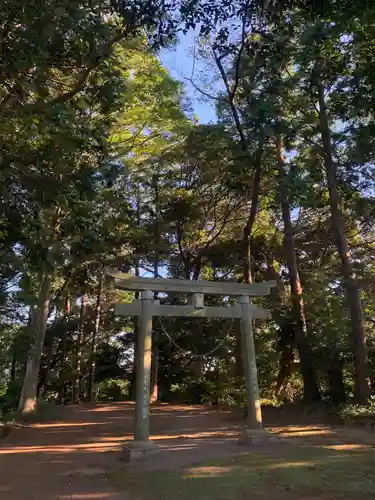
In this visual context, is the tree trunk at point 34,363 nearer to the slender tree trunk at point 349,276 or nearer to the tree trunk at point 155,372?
the tree trunk at point 155,372

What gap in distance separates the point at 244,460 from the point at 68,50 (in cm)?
633

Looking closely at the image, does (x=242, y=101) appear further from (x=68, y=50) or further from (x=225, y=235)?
(x=225, y=235)

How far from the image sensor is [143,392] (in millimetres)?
7051

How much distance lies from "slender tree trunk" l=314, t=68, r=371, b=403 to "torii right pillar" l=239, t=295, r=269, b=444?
8.43 ft

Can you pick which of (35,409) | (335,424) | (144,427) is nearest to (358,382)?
(335,424)

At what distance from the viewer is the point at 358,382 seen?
9.27 metres

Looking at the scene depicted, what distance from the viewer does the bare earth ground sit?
505cm

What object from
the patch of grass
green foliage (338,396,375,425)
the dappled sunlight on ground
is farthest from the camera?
green foliage (338,396,375,425)

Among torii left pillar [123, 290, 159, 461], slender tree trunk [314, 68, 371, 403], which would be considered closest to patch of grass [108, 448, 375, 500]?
torii left pillar [123, 290, 159, 461]

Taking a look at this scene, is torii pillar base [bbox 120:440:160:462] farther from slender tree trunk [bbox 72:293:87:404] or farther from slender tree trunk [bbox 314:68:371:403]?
slender tree trunk [bbox 72:293:87:404]

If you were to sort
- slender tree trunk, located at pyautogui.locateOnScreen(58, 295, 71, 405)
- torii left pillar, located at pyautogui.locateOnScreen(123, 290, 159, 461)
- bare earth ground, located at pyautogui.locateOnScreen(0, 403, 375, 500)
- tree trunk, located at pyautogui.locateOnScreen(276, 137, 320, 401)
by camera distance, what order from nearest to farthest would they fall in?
bare earth ground, located at pyautogui.locateOnScreen(0, 403, 375, 500) → torii left pillar, located at pyautogui.locateOnScreen(123, 290, 159, 461) → tree trunk, located at pyautogui.locateOnScreen(276, 137, 320, 401) → slender tree trunk, located at pyautogui.locateOnScreen(58, 295, 71, 405)

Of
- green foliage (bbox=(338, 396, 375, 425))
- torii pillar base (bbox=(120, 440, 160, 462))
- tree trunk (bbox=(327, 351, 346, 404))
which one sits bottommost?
torii pillar base (bbox=(120, 440, 160, 462))

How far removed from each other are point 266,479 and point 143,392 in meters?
2.50

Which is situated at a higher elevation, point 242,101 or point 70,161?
point 242,101
